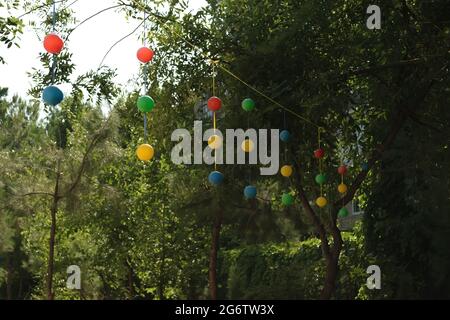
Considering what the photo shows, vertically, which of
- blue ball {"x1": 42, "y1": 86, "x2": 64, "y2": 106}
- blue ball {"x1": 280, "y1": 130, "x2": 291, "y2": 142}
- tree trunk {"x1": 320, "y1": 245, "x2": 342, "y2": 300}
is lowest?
tree trunk {"x1": 320, "y1": 245, "x2": 342, "y2": 300}

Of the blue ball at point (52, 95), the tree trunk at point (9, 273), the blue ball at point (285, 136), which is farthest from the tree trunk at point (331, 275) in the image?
the tree trunk at point (9, 273)

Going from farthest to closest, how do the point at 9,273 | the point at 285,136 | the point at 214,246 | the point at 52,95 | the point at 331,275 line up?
the point at 9,273, the point at 214,246, the point at 331,275, the point at 285,136, the point at 52,95

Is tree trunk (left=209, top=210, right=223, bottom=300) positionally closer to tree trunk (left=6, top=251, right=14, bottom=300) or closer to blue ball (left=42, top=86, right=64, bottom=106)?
blue ball (left=42, top=86, right=64, bottom=106)

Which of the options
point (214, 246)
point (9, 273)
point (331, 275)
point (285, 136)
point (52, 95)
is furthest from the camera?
point (9, 273)

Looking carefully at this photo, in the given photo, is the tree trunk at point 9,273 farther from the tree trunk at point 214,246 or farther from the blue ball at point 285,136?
the blue ball at point 285,136

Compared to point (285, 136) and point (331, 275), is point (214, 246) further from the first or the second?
point (285, 136)

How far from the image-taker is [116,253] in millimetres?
18516

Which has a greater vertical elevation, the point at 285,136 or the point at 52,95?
the point at 285,136

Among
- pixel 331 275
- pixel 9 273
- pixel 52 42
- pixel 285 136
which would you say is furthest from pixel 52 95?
pixel 9 273

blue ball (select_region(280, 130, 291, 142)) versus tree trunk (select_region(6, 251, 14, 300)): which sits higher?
blue ball (select_region(280, 130, 291, 142))

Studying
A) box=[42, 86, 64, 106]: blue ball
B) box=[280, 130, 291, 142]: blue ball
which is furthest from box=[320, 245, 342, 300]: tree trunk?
box=[42, 86, 64, 106]: blue ball

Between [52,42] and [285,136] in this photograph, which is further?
[285,136]

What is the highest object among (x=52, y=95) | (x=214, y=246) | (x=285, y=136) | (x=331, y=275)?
(x=285, y=136)
